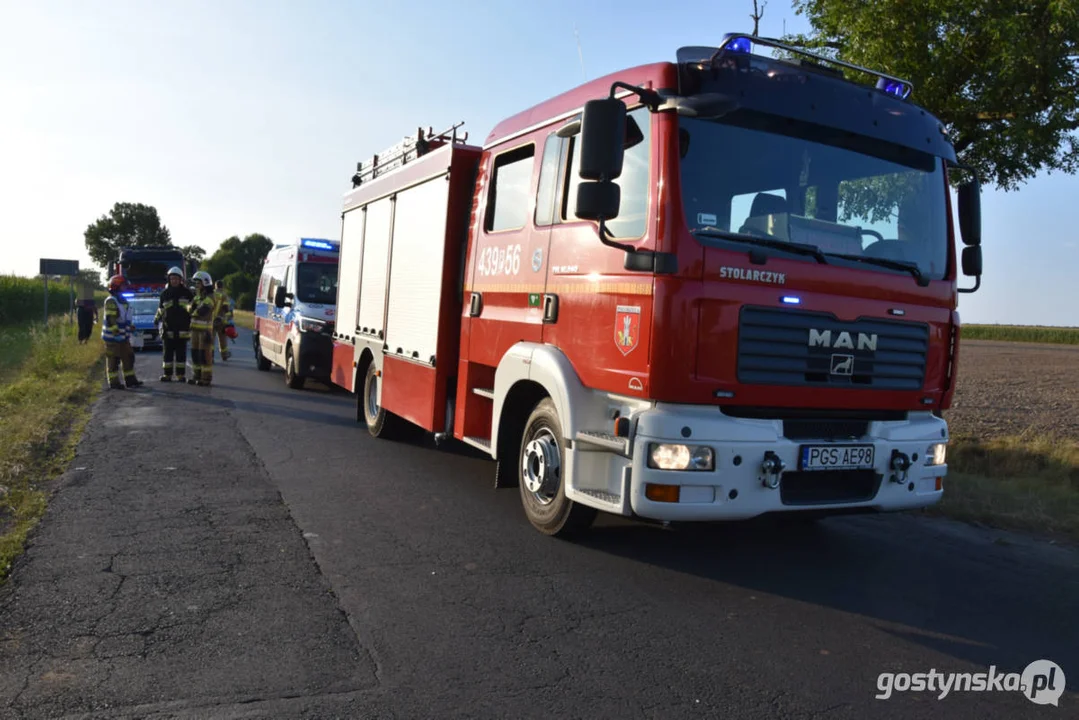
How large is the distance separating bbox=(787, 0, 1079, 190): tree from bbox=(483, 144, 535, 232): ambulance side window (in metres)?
3.74

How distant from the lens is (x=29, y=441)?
847 centimetres

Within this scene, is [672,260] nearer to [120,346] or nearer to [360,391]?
[360,391]

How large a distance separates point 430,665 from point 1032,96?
344 inches

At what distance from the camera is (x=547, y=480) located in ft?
18.8

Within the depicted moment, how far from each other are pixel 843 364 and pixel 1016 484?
402 centimetres

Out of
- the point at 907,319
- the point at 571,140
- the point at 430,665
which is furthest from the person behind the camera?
the point at 571,140

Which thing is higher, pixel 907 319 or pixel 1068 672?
pixel 907 319

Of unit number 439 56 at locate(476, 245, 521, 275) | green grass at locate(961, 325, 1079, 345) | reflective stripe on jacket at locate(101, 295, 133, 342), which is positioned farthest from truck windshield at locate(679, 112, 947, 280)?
green grass at locate(961, 325, 1079, 345)

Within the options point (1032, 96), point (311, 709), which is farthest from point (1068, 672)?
point (1032, 96)

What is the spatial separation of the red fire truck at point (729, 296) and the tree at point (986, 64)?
3674mm

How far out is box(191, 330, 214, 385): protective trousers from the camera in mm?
14266

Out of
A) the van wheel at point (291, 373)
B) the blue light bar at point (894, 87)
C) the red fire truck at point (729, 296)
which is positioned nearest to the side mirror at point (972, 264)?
the red fire truck at point (729, 296)

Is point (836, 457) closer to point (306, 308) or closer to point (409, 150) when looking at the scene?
point (409, 150)

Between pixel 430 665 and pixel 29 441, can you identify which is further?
pixel 29 441
